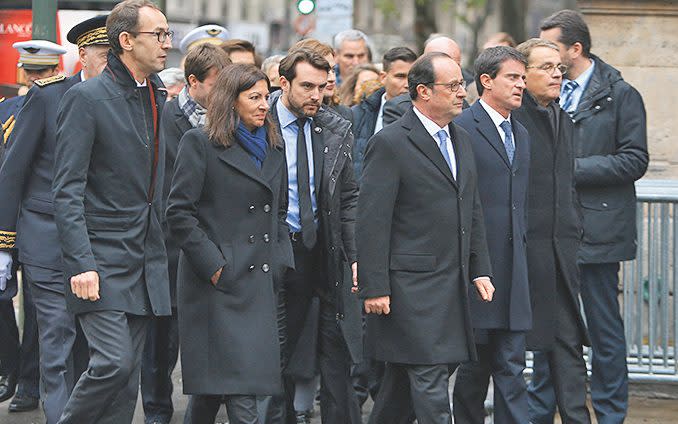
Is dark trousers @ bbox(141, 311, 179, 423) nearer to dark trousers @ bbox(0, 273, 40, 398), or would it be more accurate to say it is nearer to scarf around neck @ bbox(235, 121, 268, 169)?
dark trousers @ bbox(0, 273, 40, 398)

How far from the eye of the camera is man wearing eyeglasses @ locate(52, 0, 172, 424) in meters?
7.47

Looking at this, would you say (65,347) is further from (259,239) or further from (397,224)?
(397,224)

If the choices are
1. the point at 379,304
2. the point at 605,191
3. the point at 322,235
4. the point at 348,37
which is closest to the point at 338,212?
the point at 322,235

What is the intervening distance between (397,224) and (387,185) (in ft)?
0.69

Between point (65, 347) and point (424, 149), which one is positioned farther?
point (65, 347)

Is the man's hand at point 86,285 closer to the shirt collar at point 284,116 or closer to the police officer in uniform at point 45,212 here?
the police officer in uniform at point 45,212

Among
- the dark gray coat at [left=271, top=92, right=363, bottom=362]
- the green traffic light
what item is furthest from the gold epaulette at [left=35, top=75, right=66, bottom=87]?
the green traffic light

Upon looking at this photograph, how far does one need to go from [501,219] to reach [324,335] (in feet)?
3.66

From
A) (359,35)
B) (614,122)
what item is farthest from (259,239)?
(359,35)

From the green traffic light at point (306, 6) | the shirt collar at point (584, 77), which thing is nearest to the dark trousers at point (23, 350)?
the shirt collar at point (584, 77)

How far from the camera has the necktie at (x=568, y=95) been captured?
9.34m

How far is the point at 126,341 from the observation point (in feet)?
24.9

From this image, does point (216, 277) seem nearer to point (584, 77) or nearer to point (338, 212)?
point (338, 212)

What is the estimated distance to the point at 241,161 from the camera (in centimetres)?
792
